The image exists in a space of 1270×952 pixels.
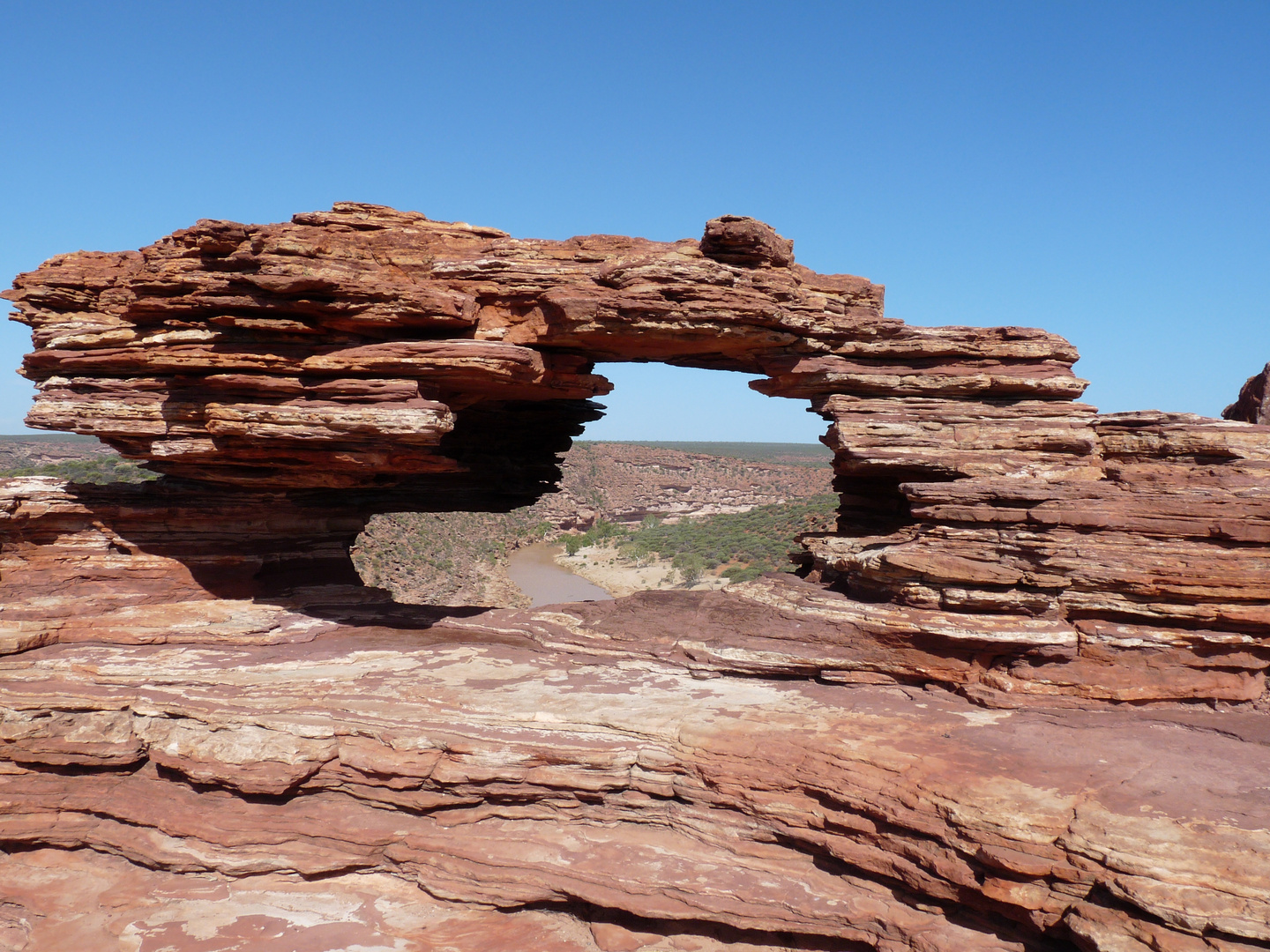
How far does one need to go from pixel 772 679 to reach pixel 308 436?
28.3 feet

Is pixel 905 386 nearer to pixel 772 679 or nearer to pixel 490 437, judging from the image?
pixel 772 679

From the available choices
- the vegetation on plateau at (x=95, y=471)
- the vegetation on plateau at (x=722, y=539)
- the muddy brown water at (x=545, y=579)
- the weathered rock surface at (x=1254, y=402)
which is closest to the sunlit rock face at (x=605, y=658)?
the weathered rock surface at (x=1254, y=402)

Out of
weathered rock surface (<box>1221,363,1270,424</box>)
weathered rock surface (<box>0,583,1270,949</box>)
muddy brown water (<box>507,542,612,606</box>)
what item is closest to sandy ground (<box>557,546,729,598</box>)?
muddy brown water (<box>507,542,612,606</box>)

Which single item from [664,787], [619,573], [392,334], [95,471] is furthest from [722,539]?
[664,787]

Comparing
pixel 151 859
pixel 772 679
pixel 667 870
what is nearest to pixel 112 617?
pixel 151 859

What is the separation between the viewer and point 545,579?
48812 mm

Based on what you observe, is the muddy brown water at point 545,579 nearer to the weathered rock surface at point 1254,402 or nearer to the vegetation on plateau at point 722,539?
the vegetation on plateau at point 722,539

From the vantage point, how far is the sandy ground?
42438 mm

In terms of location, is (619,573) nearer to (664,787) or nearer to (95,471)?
(95,471)

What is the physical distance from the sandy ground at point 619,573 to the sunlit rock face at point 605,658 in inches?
1015

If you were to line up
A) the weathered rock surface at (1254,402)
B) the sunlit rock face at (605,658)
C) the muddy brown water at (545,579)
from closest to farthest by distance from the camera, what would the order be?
the sunlit rock face at (605,658) < the weathered rock surface at (1254,402) < the muddy brown water at (545,579)

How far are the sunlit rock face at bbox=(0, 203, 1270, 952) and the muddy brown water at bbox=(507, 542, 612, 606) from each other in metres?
25.3

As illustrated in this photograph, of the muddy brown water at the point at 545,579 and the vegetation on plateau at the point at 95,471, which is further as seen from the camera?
the muddy brown water at the point at 545,579

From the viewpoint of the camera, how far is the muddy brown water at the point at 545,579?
4356 cm
